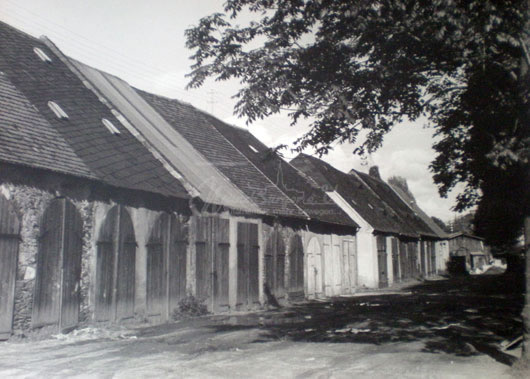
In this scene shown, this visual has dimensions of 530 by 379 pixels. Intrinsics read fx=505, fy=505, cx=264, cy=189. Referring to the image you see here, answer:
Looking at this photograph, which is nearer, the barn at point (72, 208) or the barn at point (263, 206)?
the barn at point (72, 208)

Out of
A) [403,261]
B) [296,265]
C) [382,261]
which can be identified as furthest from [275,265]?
[403,261]

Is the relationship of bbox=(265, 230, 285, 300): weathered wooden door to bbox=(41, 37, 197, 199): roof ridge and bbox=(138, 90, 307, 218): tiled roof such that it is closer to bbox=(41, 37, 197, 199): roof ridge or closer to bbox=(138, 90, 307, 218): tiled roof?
bbox=(138, 90, 307, 218): tiled roof

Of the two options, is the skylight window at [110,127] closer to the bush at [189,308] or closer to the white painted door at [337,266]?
the bush at [189,308]

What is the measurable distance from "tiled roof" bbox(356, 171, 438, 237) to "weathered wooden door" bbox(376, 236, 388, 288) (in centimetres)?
912

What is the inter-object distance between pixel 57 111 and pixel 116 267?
458 centimetres

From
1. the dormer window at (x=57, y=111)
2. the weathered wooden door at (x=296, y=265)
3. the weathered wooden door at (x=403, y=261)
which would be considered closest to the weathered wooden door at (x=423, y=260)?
the weathered wooden door at (x=403, y=261)

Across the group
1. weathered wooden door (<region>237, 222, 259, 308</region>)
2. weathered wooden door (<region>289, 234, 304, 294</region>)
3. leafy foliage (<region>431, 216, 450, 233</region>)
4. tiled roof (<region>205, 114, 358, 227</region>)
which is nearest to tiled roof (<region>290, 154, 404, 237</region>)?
tiled roof (<region>205, 114, 358, 227</region>)

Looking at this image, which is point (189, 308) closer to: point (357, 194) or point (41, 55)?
point (41, 55)

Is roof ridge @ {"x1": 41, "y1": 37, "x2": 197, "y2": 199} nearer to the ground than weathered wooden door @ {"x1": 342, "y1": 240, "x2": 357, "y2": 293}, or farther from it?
farther from it

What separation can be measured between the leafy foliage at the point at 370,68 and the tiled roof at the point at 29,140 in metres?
4.60

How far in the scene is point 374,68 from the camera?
8.34 m

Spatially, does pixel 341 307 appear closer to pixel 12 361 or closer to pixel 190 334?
pixel 190 334

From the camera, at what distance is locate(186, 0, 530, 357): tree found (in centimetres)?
715

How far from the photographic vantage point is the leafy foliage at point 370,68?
7246 millimetres
